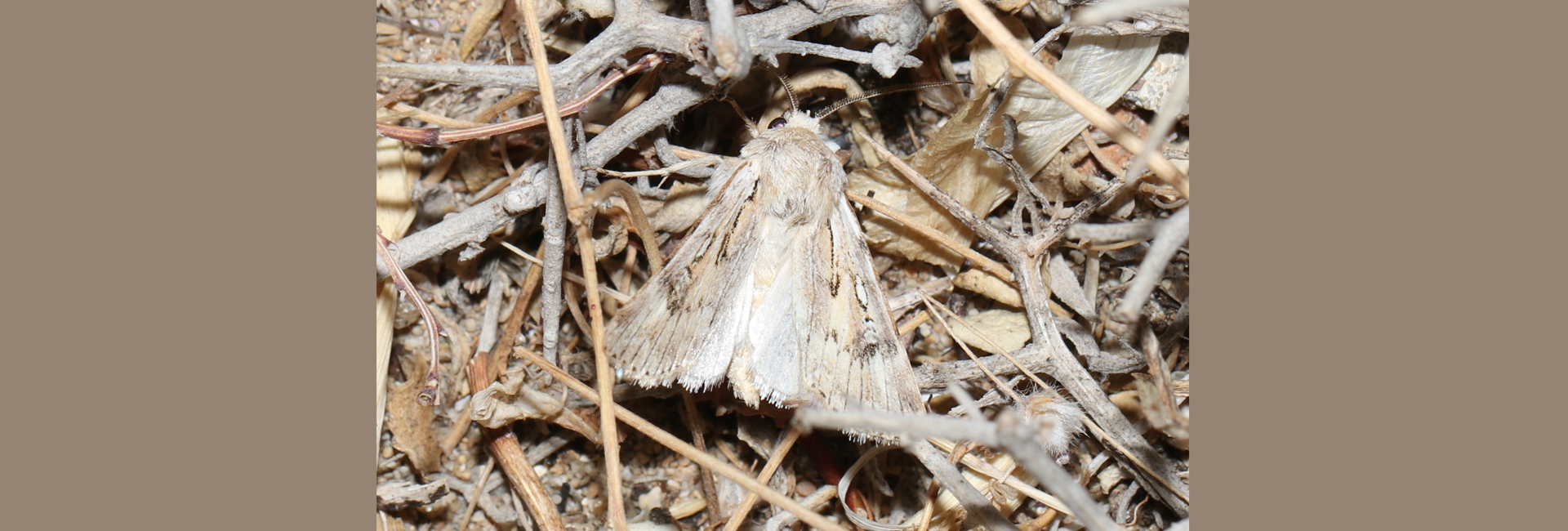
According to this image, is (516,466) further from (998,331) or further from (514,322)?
(998,331)

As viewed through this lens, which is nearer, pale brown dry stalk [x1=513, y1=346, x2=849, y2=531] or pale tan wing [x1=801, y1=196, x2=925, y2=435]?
pale brown dry stalk [x1=513, y1=346, x2=849, y2=531]

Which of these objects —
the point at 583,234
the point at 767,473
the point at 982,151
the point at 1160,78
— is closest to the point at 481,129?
the point at 583,234

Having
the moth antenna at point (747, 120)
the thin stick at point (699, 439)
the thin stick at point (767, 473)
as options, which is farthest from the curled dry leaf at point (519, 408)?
the moth antenna at point (747, 120)

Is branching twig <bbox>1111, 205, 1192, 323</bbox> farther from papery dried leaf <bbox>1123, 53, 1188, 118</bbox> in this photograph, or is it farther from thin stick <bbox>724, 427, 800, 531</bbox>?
thin stick <bbox>724, 427, 800, 531</bbox>

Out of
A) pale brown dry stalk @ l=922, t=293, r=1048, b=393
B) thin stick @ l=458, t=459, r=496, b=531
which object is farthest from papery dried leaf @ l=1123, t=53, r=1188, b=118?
thin stick @ l=458, t=459, r=496, b=531

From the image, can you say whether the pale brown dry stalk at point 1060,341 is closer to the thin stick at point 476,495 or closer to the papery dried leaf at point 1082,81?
the papery dried leaf at point 1082,81

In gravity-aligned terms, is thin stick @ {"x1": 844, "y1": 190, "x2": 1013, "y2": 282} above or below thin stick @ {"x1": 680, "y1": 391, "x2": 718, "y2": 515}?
above

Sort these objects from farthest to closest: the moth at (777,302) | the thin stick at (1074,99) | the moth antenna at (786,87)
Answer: the moth antenna at (786,87) < the moth at (777,302) < the thin stick at (1074,99)
